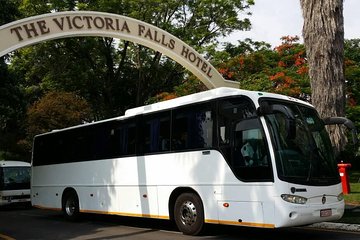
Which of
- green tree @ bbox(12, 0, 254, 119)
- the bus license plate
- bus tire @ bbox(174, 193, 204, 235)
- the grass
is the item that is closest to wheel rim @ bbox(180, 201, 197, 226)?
bus tire @ bbox(174, 193, 204, 235)

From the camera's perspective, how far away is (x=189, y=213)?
34.1 ft

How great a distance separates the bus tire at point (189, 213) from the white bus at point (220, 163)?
0.07ft

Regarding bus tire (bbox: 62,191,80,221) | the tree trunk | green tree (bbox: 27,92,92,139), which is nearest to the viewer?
the tree trunk

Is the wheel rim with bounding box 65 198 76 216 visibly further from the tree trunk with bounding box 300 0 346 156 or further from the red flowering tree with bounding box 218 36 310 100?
the red flowering tree with bounding box 218 36 310 100

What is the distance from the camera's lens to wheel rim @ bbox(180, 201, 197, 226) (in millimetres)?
10297

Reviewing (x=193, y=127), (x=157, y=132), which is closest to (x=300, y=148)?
(x=193, y=127)

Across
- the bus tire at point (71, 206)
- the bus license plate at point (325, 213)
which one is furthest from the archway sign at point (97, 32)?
the bus license plate at point (325, 213)

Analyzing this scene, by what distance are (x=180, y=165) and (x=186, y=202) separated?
2.81ft

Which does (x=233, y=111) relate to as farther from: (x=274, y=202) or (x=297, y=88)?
(x=297, y=88)

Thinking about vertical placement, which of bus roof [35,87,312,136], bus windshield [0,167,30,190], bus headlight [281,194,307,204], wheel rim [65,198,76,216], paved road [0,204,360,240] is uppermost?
bus roof [35,87,312,136]

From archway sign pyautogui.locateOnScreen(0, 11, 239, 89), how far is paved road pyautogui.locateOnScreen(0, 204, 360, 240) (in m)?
4.87

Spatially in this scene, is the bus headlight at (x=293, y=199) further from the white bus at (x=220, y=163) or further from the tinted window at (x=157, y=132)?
the tinted window at (x=157, y=132)

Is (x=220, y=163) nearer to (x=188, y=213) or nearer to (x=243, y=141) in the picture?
(x=243, y=141)

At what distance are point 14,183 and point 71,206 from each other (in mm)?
6433
